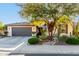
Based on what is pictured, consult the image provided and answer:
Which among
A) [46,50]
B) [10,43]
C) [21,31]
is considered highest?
[21,31]

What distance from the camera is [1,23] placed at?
6.84 meters

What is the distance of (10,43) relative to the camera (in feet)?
22.8

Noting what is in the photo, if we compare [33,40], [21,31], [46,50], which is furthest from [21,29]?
[46,50]

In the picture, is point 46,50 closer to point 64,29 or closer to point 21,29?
point 64,29

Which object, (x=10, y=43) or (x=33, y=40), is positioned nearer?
(x=33, y=40)

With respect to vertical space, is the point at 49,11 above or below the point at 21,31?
above

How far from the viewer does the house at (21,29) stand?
22.6 ft

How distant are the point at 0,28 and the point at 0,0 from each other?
632 millimetres

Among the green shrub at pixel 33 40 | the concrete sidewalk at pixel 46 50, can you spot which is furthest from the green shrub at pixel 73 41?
the green shrub at pixel 33 40

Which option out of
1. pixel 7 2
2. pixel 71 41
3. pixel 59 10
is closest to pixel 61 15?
pixel 59 10

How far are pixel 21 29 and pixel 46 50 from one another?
652mm

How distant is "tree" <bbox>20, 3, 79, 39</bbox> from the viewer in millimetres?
6781

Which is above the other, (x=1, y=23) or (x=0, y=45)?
(x=1, y=23)

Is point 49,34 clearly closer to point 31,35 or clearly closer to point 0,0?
point 31,35
